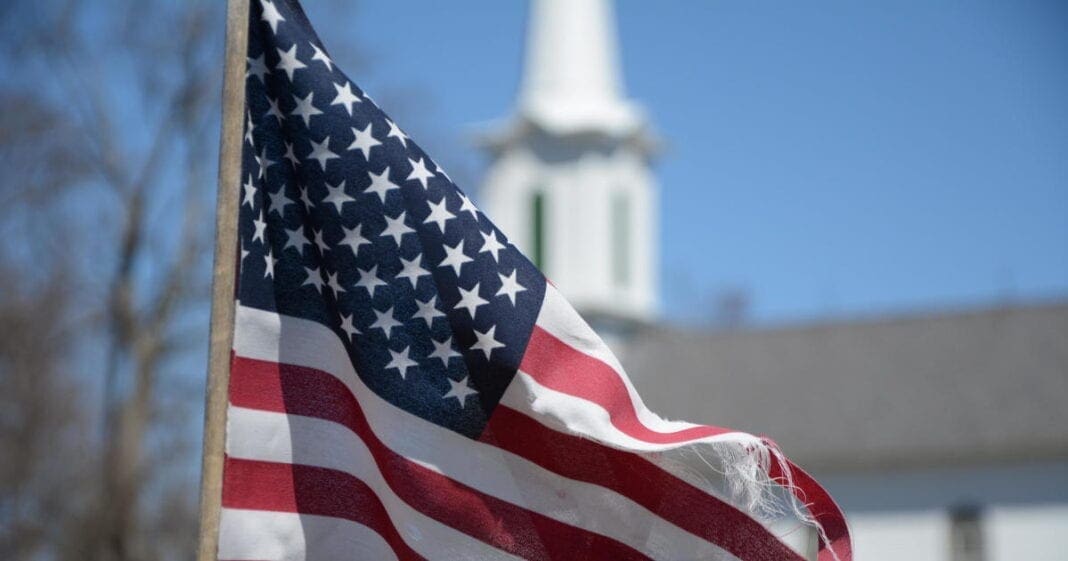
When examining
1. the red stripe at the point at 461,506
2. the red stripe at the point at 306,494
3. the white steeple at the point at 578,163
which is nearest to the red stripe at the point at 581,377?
the red stripe at the point at 461,506

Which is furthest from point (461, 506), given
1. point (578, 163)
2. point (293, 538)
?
point (578, 163)

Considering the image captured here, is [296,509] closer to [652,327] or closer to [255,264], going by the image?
[255,264]

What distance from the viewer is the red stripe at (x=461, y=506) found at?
457 centimetres

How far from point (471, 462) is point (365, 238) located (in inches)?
29.3

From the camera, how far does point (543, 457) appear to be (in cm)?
458

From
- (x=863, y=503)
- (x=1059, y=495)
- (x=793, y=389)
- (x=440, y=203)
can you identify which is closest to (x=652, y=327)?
(x=793, y=389)

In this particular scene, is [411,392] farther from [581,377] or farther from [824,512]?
[824,512]

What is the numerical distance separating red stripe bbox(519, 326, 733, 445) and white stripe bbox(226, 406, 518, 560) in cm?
52

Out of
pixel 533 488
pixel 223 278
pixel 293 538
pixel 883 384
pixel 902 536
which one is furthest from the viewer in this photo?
pixel 883 384

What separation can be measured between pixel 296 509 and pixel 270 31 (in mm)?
1415

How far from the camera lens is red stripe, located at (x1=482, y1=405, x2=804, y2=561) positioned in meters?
4.51

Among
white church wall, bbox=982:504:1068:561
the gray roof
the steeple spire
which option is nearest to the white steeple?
the steeple spire

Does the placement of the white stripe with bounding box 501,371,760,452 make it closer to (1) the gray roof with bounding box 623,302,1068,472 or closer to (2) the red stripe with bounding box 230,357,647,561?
(2) the red stripe with bounding box 230,357,647,561

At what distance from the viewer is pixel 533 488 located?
4.60 meters
